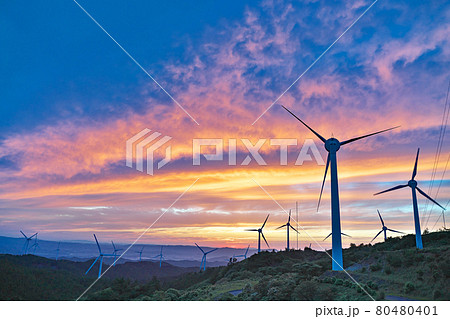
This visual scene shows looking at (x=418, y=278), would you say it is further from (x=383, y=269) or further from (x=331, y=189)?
(x=331, y=189)

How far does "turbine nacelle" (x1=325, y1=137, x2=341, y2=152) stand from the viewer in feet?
151

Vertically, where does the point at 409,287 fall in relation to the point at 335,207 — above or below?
below

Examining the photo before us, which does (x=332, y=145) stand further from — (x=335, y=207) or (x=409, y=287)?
(x=409, y=287)

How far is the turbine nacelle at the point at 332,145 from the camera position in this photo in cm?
4600

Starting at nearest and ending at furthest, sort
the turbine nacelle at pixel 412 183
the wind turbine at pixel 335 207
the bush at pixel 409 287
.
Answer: the bush at pixel 409 287 → the wind turbine at pixel 335 207 → the turbine nacelle at pixel 412 183

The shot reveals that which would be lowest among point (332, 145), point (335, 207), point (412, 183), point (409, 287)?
point (409, 287)

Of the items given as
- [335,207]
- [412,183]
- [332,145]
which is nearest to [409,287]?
[335,207]

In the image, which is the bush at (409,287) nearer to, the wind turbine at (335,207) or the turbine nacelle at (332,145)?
the wind turbine at (335,207)

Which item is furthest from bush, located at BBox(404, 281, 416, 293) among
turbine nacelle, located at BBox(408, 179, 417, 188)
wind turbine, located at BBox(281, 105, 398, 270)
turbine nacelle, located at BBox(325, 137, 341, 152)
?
turbine nacelle, located at BBox(408, 179, 417, 188)

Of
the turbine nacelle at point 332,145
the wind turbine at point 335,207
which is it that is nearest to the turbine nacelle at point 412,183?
the wind turbine at point 335,207

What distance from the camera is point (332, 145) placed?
151 ft
